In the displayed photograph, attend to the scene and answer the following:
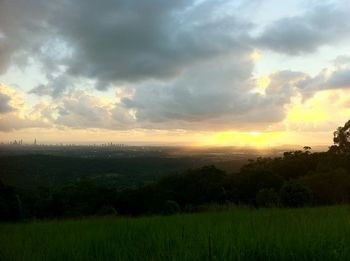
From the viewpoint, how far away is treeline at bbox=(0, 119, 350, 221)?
90.7 feet

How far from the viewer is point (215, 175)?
3825 cm

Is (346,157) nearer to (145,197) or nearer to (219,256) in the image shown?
(145,197)

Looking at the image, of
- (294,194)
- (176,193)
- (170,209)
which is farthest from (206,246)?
(176,193)

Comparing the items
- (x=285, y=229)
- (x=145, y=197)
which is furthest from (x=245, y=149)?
(x=285, y=229)

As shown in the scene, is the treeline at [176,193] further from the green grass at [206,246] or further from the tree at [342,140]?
the green grass at [206,246]

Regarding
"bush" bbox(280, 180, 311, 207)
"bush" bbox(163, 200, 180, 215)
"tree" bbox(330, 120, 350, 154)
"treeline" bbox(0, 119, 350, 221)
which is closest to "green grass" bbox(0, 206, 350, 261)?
"bush" bbox(163, 200, 180, 215)

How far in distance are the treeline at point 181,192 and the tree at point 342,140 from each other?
267cm

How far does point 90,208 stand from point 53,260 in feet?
87.1

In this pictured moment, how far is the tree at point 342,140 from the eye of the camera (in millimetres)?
46812

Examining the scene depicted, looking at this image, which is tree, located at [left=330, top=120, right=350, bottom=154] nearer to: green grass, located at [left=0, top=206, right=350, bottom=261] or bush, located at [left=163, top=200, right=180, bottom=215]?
bush, located at [left=163, top=200, right=180, bottom=215]

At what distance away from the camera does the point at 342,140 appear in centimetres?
4731

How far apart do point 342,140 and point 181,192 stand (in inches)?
849

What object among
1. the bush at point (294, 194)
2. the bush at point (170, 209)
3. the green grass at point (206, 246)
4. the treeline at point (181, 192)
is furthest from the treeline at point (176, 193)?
the green grass at point (206, 246)

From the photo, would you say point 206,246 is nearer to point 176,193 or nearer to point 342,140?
point 176,193
